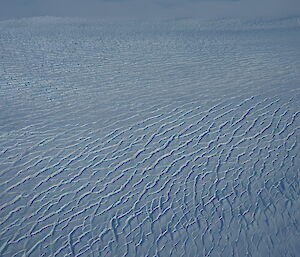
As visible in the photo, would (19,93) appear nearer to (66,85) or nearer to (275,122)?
(66,85)

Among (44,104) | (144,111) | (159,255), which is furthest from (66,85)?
(159,255)

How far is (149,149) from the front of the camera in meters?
1.73

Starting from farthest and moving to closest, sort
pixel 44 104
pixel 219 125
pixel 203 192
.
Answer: pixel 44 104 < pixel 219 125 < pixel 203 192

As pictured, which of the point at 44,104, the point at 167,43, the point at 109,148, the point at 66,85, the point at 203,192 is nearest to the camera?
the point at 203,192

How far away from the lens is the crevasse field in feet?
4.61

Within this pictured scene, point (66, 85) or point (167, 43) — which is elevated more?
point (167, 43)

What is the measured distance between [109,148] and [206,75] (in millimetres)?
796

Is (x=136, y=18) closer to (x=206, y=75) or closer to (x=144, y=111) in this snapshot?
(x=206, y=75)

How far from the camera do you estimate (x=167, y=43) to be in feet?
8.87

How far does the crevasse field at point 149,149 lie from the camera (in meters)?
1.41

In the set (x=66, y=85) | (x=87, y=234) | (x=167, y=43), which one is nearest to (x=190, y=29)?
(x=167, y=43)

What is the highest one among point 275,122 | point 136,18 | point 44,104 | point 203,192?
point 136,18

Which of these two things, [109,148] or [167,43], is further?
[167,43]

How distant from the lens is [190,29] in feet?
9.70
